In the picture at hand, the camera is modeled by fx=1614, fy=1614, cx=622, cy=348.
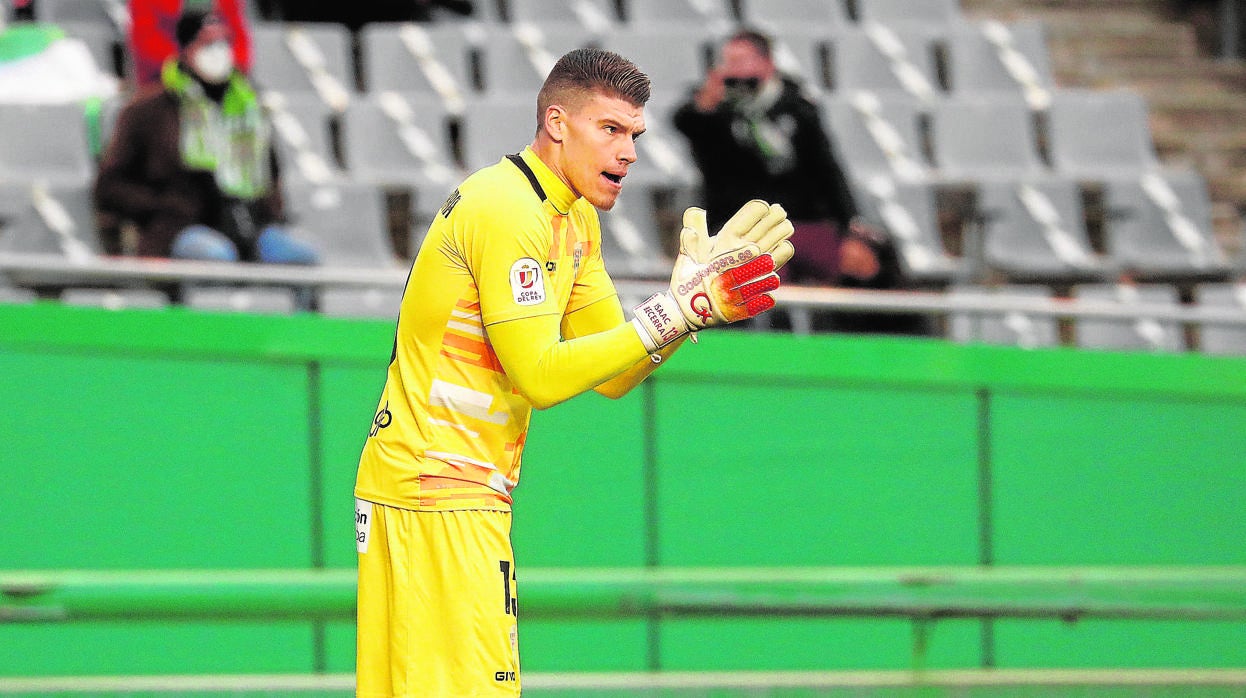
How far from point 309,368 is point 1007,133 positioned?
534cm

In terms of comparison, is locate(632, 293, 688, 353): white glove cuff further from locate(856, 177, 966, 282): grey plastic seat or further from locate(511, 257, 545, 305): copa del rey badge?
locate(856, 177, 966, 282): grey plastic seat

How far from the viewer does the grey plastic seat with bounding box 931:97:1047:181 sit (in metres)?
9.52

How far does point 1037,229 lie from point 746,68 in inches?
96.8

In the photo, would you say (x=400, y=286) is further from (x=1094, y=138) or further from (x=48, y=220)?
(x=1094, y=138)

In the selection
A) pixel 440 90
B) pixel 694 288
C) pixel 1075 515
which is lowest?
pixel 1075 515

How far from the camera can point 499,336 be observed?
3461 millimetres

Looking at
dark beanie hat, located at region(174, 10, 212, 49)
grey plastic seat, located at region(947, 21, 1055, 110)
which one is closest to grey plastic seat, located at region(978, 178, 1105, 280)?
grey plastic seat, located at region(947, 21, 1055, 110)

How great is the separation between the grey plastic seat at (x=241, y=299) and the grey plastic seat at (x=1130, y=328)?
4.21 metres

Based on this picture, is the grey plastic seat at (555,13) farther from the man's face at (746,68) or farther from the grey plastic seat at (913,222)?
the man's face at (746,68)

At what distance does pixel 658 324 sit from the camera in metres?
3.39

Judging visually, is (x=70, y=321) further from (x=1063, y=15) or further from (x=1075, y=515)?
(x=1063, y=15)

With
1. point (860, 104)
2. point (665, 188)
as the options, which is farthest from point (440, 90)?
point (860, 104)

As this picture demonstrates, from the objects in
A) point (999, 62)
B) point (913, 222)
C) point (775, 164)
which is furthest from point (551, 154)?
point (999, 62)

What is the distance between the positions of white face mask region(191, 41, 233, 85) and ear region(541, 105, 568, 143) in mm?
4250
